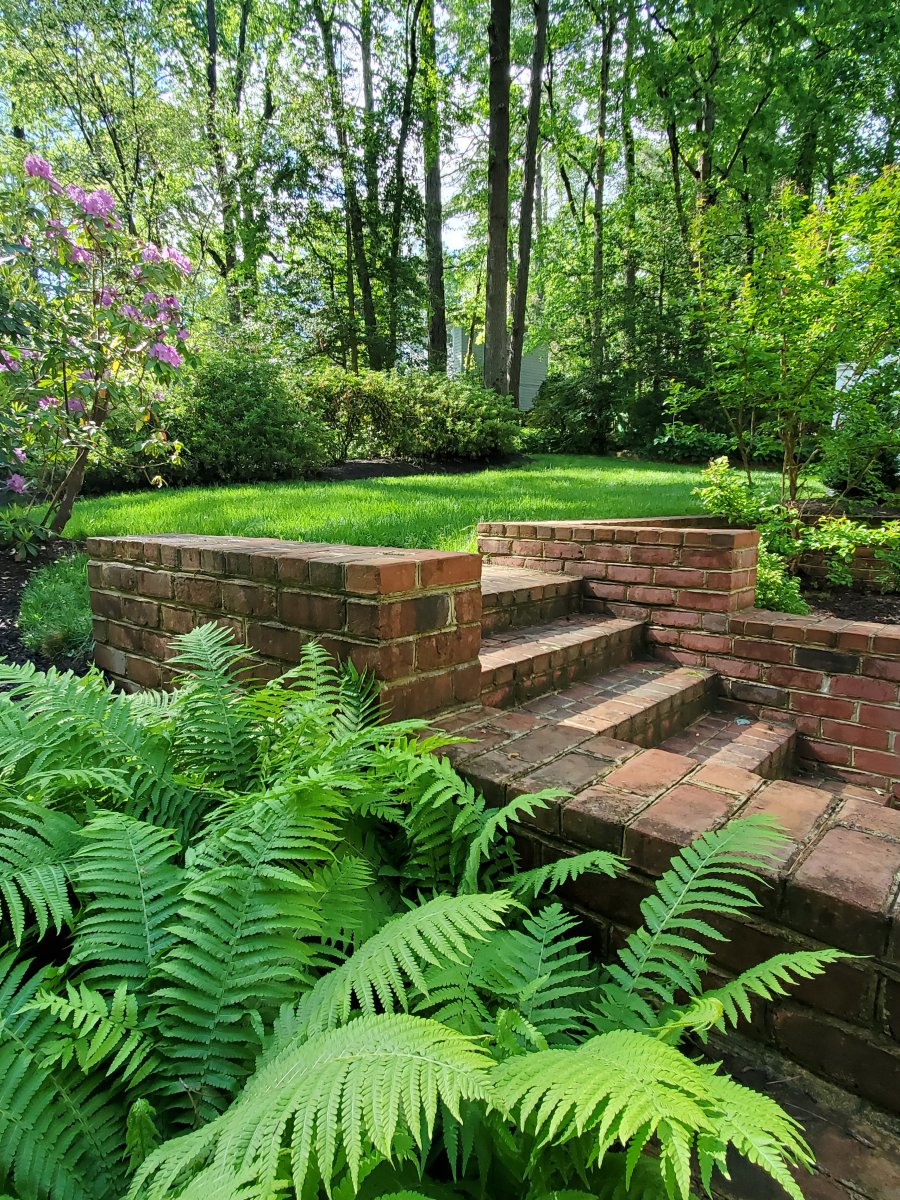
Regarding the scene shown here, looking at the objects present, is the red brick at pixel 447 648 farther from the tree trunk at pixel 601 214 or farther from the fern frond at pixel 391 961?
the tree trunk at pixel 601 214

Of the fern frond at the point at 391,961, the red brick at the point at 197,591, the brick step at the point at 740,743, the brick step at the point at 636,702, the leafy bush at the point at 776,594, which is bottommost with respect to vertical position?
the brick step at the point at 740,743

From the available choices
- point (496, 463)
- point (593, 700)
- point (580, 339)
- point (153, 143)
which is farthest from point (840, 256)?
point (153, 143)

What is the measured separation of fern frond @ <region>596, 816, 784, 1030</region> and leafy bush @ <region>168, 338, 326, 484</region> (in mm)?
6577

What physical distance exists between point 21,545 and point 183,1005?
3.75 meters

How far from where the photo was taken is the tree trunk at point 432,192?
47.2 ft

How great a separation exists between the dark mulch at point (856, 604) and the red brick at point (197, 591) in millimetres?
3077

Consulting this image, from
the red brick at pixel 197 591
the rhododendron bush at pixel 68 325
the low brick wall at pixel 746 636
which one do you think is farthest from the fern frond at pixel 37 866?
the low brick wall at pixel 746 636

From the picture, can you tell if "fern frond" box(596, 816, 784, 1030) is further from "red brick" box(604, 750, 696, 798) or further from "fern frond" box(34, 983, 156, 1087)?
"fern frond" box(34, 983, 156, 1087)

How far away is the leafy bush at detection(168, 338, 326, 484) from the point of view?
6.90m

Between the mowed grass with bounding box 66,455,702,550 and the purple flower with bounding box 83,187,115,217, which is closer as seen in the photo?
the purple flower with bounding box 83,187,115,217

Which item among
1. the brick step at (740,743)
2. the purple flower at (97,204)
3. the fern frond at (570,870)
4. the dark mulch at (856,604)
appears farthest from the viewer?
the dark mulch at (856,604)

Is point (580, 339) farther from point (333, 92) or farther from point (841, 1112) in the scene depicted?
point (841, 1112)

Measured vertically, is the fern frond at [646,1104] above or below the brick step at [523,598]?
below

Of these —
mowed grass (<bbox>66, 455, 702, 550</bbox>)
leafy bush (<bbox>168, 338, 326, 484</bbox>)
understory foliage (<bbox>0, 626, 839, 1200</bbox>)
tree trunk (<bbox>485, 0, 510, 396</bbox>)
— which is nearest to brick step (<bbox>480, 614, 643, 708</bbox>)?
understory foliage (<bbox>0, 626, 839, 1200</bbox>)
